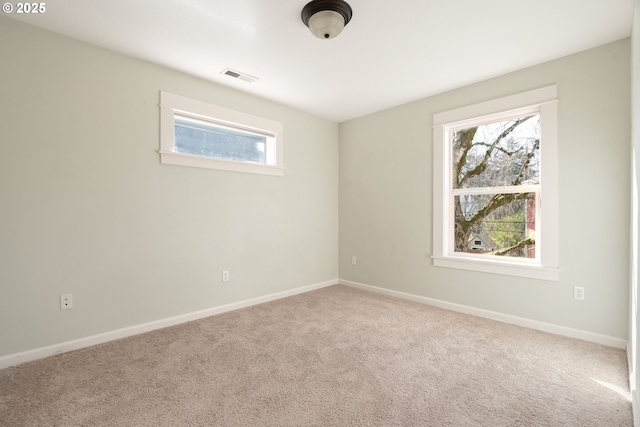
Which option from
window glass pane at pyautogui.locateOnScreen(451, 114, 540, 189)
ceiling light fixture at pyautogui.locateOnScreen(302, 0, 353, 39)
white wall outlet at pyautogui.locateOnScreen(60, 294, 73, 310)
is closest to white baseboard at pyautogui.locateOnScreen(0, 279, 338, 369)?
white wall outlet at pyautogui.locateOnScreen(60, 294, 73, 310)

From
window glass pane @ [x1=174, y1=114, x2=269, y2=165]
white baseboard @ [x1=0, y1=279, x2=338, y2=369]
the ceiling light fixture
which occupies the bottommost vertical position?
white baseboard @ [x1=0, y1=279, x2=338, y2=369]

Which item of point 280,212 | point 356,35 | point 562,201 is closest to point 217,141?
point 280,212

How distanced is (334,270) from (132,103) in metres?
3.33

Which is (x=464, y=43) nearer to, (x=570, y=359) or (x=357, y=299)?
(x=570, y=359)

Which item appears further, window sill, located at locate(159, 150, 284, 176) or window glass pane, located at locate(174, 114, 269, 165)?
window glass pane, located at locate(174, 114, 269, 165)

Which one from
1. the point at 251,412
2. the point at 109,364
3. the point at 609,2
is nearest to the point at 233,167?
the point at 109,364

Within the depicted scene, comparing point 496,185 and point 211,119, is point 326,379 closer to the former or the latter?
point 496,185

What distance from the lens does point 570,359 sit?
224 cm

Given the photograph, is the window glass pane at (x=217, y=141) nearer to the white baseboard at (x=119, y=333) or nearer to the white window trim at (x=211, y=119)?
the white window trim at (x=211, y=119)

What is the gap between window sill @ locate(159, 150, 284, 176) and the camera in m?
2.92

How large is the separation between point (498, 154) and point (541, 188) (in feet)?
1.91

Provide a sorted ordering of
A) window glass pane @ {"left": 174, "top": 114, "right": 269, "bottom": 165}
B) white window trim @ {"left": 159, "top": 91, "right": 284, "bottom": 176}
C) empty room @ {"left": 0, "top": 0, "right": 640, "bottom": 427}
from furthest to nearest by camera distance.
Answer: window glass pane @ {"left": 174, "top": 114, "right": 269, "bottom": 165}
white window trim @ {"left": 159, "top": 91, "right": 284, "bottom": 176}
empty room @ {"left": 0, "top": 0, "right": 640, "bottom": 427}

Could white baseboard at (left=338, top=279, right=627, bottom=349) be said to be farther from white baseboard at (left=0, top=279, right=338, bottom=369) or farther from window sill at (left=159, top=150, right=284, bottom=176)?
window sill at (left=159, top=150, right=284, bottom=176)

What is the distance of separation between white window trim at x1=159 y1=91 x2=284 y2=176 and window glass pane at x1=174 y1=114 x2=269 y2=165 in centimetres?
8
